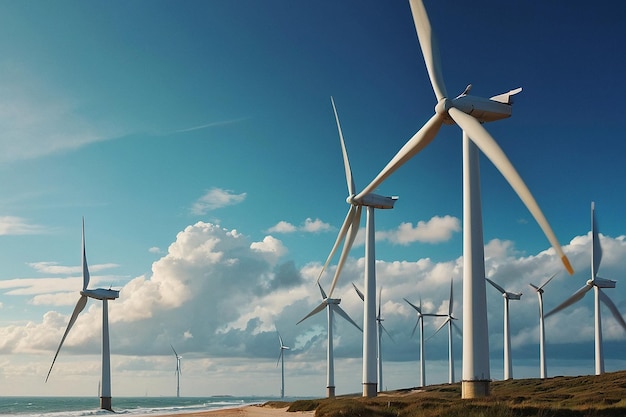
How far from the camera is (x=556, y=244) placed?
24453 mm

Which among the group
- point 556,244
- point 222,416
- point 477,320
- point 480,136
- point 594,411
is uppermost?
point 480,136

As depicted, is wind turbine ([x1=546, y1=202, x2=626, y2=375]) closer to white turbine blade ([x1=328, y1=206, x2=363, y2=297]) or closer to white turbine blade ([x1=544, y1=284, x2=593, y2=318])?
white turbine blade ([x1=544, y1=284, x2=593, y2=318])

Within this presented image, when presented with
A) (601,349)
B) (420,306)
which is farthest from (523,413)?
(420,306)

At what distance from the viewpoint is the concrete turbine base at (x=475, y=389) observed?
1409 inches

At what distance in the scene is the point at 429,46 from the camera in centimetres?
4544

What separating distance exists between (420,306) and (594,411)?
99.6 meters

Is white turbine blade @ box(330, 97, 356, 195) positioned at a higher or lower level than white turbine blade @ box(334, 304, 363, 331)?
higher

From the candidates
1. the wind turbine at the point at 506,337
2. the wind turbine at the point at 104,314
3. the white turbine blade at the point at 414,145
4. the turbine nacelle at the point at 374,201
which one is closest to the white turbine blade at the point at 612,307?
the wind turbine at the point at 506,337

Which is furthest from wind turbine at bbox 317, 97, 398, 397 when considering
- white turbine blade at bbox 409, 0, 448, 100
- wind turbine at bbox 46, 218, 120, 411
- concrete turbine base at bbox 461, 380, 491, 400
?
wind turbine at bbox 46, 218, 120, 411

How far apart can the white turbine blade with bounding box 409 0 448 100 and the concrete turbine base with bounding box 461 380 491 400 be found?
736 inches

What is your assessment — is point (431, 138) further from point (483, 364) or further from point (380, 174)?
point (483, 364)

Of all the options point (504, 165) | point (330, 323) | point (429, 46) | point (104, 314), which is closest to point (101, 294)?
point (104, 314)

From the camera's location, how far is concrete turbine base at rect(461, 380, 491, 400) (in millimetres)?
35781

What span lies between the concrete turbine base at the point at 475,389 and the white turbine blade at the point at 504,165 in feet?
39.7
